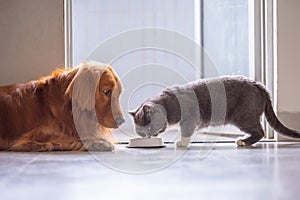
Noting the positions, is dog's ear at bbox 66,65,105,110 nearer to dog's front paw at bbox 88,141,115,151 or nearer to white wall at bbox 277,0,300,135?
dog's front paw at bbox 88,141,115,151

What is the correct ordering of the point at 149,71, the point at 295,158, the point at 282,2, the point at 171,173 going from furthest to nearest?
the point at 149,71, the point at 282,2, the point at 295,158, the point at 171,173

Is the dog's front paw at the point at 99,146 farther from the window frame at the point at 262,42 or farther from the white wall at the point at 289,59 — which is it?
the white wall at the point at 289,59

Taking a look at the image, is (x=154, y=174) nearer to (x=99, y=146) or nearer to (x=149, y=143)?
(x=99, y=146)

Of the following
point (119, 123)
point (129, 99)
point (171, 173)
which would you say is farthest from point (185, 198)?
point (129, 99)

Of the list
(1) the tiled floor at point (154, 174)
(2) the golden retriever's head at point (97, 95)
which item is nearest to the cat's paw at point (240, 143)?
(1) the tiled floor at point (154, 174)

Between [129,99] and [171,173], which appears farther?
[129,99]

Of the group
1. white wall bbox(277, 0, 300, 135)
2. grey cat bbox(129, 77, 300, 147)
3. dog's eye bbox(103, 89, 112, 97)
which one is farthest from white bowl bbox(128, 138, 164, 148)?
white wall bbox(277, 0, 300, 135)

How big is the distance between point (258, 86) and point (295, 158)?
489mm

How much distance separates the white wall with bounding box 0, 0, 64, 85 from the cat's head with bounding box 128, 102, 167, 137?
18.2 inches

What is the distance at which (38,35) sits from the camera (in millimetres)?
2029

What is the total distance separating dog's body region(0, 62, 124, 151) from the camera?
1.69 metres

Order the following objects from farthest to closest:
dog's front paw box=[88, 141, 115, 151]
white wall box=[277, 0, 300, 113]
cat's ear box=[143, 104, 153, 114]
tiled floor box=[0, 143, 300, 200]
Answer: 1. white wall box=[277, 0, 300, 113]
2. cat's ear box=[143, 104, 153, 114]
3. dog's front paw box=[88, 141, 115, 151]
4. tiled floor box=[0, 143, 300, 200]

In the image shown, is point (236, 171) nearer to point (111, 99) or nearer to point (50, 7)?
point (111, 99)

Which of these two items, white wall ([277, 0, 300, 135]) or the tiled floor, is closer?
the tiled floor
